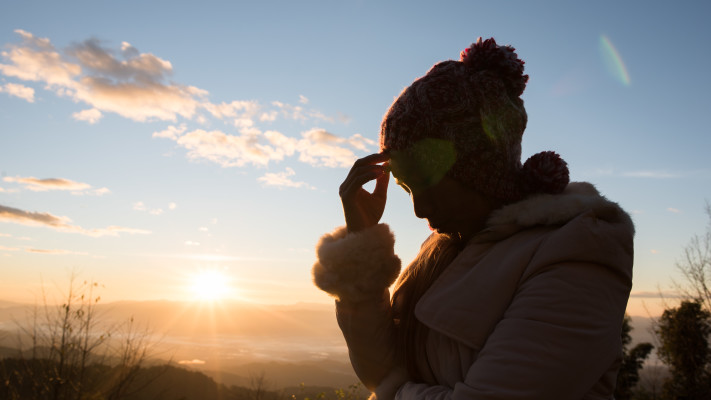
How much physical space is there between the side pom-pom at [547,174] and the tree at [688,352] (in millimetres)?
19476

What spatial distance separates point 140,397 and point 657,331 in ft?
58.9

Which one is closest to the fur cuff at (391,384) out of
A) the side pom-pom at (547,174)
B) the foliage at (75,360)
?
the side pom-pom at (547,174)

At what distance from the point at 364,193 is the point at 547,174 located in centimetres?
65

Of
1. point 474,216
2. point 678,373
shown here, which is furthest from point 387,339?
point 678,373

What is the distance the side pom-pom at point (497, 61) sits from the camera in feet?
5.28

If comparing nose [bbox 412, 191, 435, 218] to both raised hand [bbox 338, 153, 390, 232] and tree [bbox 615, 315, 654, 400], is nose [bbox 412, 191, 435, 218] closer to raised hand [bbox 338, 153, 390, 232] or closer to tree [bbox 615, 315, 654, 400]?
raised hand [bbox 338, 153, 390, 232]

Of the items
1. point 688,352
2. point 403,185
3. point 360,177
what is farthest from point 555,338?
point 688,352

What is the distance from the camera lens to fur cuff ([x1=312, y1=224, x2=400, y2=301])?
1618mm

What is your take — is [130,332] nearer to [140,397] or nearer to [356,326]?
[140,397]

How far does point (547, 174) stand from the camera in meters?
1.55

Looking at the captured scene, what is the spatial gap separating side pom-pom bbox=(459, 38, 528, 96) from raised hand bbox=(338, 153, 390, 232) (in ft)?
1.46

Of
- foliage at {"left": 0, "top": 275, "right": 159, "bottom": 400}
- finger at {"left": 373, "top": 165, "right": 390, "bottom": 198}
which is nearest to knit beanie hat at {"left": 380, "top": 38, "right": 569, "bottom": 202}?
finger at {"left": 373, "top": 165, "right": 390, "bottom": 198}

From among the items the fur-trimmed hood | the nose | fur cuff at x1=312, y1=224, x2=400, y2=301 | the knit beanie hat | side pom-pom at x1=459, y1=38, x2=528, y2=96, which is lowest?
fur cuff at x1=312, y1=224, x2=400, y2=301

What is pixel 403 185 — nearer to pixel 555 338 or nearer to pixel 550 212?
pixel 550 212
